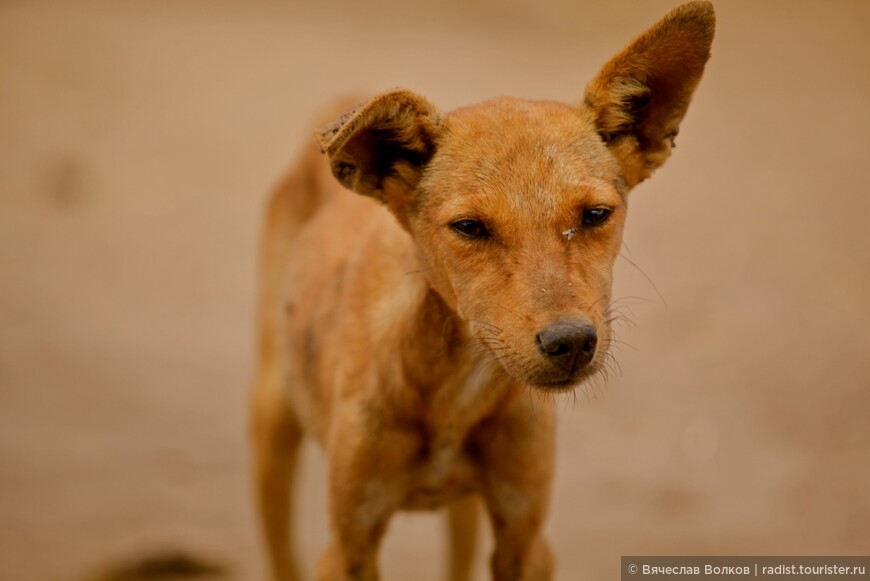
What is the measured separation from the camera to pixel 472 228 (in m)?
4.27

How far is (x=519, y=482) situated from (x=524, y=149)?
138 cm

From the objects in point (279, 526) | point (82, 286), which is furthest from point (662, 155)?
point (82, 286)

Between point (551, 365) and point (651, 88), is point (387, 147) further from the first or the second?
point (551, 365)

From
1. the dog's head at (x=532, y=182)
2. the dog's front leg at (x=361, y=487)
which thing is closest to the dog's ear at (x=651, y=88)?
the dog's head at (x=532, y=182)

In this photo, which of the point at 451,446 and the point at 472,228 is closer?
the point at 472,228

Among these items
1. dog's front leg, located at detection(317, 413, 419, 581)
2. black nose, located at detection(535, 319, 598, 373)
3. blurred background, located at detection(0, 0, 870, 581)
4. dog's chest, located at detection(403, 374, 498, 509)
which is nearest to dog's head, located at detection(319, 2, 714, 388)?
black nose, located at detection(535, 319, 598, 373)

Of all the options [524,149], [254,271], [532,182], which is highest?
[254,271]

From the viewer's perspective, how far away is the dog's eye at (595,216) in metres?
4.25

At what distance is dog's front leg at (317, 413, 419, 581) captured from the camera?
16.0 feet

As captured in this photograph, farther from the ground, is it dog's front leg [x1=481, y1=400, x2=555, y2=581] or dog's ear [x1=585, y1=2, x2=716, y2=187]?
dog's ear [x1=585, y1=2, x2=716, y2=187]

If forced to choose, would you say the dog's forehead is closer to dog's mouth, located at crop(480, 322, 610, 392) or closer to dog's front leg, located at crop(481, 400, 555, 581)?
dog's mouth, located at crop(480, 322, 610, 392)

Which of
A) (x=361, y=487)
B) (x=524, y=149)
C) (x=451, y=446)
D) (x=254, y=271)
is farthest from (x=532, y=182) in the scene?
(x=254, y=271)

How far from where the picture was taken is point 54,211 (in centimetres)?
1170

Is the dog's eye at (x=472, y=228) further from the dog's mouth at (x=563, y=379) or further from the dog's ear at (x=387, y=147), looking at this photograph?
the dog's mouth at (x=563, y=379)
